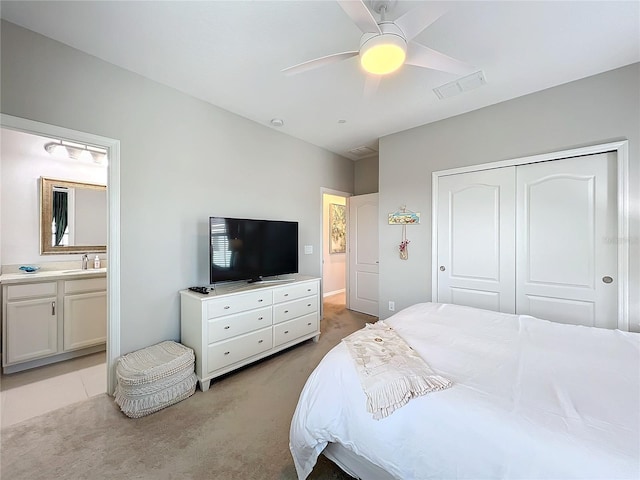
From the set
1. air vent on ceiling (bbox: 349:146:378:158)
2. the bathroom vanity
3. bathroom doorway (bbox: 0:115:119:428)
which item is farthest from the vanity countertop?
air vent on ceiling (bbox: 349:146:378:158)

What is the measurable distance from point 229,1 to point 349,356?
216cm

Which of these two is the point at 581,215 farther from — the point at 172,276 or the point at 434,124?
the point at 172,276

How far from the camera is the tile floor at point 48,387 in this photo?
197 centimetres

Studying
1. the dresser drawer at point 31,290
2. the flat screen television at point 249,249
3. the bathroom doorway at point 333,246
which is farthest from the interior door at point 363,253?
the dresser drawer at point 31,290

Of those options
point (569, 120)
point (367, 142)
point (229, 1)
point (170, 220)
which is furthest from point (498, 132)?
point (170, 220)

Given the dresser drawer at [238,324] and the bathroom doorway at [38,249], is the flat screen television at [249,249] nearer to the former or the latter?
the dresser drawer at [238,324]

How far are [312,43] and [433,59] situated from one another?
88 centimetres

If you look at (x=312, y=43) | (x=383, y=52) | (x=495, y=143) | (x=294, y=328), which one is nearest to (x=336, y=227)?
(x=294, y=328)

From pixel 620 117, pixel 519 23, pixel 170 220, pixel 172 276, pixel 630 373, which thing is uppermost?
pixel 519 23

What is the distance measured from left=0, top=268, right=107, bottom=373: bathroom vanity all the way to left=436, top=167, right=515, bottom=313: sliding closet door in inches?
156

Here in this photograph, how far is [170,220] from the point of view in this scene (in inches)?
98.3

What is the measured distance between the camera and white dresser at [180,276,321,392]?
228 centimetres

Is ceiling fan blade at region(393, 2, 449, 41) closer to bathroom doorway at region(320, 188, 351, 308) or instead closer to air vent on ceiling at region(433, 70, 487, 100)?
air vent on ceiling at region(433, 70, 487, 100)

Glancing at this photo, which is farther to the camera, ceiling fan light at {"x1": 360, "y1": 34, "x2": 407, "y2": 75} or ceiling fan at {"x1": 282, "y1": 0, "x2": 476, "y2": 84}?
ceiling fan light at {"x1": 360, "y1": 34, "x2": 407, "y2": 75}
